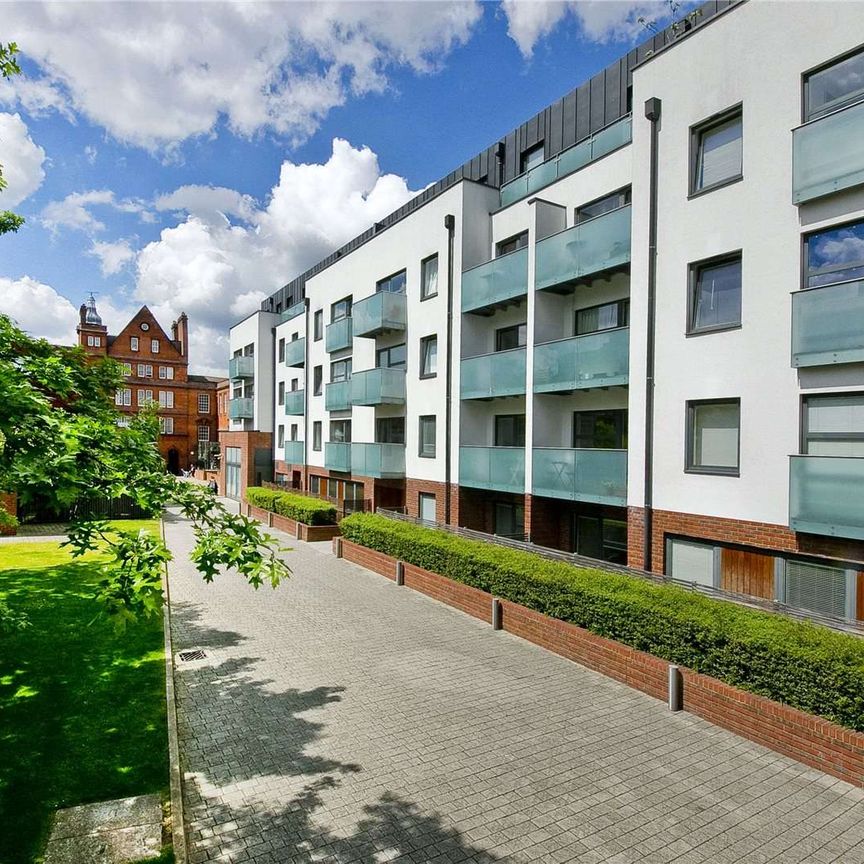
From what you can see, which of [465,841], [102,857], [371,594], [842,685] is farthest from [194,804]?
[371,594]

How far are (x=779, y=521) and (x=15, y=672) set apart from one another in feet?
38.1

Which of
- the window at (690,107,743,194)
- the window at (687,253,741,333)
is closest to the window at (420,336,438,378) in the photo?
the window at (687,253,741,333)

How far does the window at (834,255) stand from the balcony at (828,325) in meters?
0.27

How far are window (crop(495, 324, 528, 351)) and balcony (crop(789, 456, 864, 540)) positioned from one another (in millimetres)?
8067

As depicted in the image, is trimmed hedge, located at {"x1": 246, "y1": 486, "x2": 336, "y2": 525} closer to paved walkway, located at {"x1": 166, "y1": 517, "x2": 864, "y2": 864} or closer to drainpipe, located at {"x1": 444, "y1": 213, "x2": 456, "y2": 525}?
drainpipe, located at {"x1": 444, "y1": 213, "x2": 456, "y2": 525}

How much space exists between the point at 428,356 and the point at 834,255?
39.0ft

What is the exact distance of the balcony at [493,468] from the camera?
14719 mm

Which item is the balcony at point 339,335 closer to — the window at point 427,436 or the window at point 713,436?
the window at point 427,436

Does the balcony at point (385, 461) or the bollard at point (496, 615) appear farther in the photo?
the balcony at point (385, 461)

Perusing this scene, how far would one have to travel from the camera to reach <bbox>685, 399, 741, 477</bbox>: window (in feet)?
33.4

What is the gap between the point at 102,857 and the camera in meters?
4.68

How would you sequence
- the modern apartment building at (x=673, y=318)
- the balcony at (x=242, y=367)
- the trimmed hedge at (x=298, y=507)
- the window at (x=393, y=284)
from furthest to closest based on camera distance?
1. the balcony at (x=242, y=367)
2. the trimmed hedge at (x=298, y=507)
3. the window at (x=393, y=284)
4. the modern apartment building at (x=673, y=318)

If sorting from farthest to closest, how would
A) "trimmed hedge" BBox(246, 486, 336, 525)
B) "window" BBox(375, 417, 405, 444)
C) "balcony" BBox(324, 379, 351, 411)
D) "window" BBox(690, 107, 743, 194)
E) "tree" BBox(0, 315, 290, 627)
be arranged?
"balcony" BBox(324, 379, 351, 411), "trimmed hedge" BBox(246, 486, 336, 525), "window" BBox(375, 417, 405, 444), "window" BBox(690, 107, 743, 194), "tree" BBox(0, 315, 290, 627)

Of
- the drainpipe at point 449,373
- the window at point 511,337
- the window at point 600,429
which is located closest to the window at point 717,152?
the window at point 600,429
